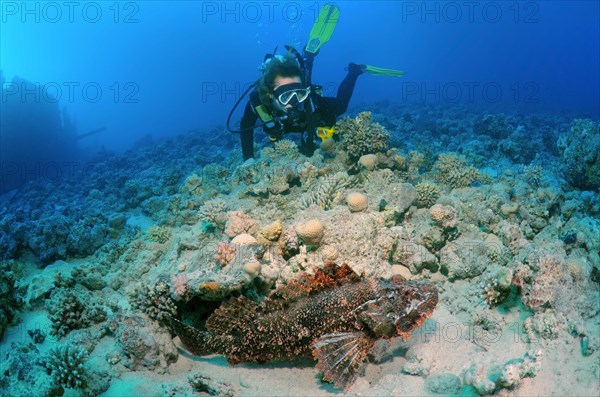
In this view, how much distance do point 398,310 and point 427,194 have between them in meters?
2.96

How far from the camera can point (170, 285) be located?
3.84m

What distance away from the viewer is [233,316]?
11.5ft

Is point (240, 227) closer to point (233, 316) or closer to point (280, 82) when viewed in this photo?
point (233, 316)

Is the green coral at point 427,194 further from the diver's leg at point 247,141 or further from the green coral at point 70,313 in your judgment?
the green coral at point 70,313

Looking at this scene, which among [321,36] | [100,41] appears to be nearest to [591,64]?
[321,36]

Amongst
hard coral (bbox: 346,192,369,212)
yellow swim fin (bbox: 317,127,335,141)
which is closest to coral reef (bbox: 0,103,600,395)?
hard coral (bbox: 346,192,369,212)

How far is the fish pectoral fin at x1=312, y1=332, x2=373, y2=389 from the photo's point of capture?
3.05 m

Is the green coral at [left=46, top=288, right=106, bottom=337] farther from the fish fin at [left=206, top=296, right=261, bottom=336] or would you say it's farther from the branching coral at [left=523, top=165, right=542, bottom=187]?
the branching coral at [left=523, top=165, right=542, bottom=187]

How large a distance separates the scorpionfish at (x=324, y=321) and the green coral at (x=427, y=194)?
2.54 metres

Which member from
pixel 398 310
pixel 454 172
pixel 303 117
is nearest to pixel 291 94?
pixel 303 117

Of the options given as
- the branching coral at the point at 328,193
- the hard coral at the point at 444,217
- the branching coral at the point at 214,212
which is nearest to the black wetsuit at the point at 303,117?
the branching coral at the point at 328,193

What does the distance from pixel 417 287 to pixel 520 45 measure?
401ft

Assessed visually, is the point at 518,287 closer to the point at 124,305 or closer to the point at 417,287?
the point at 417,287

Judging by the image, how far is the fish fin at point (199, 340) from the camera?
11.4 feet
